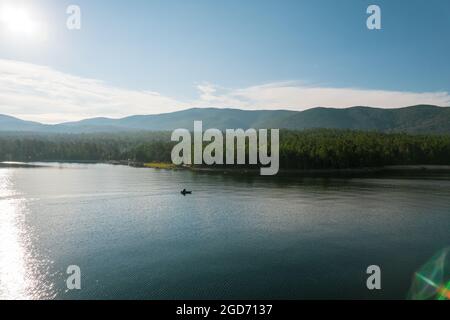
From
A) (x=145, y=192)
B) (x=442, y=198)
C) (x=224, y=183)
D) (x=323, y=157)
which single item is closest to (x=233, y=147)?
(x=323, y=157)

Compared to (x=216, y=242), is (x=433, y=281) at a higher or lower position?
lower

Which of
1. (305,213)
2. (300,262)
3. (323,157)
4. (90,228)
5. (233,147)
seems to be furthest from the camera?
(233,147)

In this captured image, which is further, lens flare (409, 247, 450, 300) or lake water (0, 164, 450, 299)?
lake water (0, 164, 450, 299)

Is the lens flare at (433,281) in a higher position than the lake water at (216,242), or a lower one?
lower

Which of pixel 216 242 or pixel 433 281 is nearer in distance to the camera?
pixel 433 281

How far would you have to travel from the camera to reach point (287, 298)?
101 ft

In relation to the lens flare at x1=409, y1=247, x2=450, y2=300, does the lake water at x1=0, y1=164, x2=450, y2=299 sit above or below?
above

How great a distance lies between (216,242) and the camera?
47.8m

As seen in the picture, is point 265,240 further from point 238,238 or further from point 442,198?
point 442,198

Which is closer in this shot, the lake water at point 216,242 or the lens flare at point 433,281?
the lens flare at point 433,281

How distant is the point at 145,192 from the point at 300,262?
5884 cm

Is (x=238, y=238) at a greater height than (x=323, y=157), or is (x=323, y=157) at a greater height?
(x=323, y=157)

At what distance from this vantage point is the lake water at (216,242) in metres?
33.1

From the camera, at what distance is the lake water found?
108ft
